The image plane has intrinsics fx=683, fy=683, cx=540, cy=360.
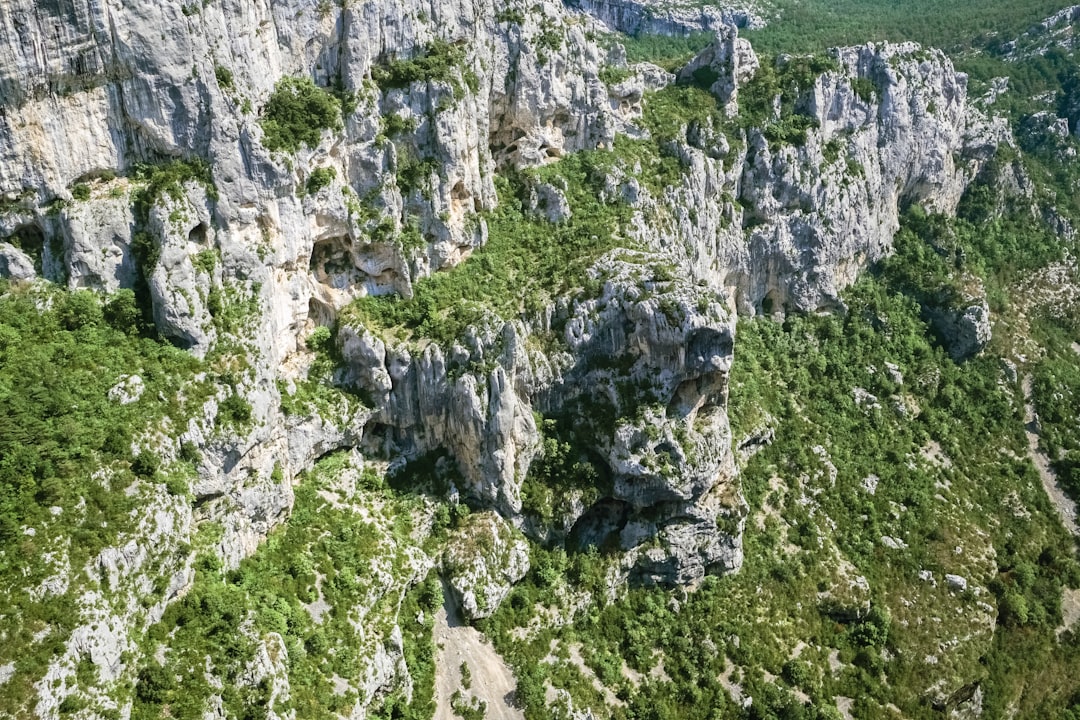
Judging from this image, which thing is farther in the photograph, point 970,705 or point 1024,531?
point 1024,531

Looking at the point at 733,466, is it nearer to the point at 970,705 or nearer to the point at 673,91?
the point at 970,705

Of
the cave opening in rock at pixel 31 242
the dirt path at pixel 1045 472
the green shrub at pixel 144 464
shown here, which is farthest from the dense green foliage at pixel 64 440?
the dirt path at pixel 1045 472

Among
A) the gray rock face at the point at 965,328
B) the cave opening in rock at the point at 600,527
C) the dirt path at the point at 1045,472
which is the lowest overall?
the dirt path at the point at 1045,472

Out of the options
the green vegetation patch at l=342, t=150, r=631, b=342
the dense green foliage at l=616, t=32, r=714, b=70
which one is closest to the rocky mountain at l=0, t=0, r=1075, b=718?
the green vegetation patch at l=342, t=150, r=631, b=342

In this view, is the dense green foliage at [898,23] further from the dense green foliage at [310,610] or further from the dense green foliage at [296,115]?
the dense green foliage at [310,610]

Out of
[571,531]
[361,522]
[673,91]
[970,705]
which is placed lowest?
[970,705]

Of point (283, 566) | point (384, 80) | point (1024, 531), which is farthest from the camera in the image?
point (1024, 531)

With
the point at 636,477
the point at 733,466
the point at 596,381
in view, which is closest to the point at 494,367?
the point at 596,381
